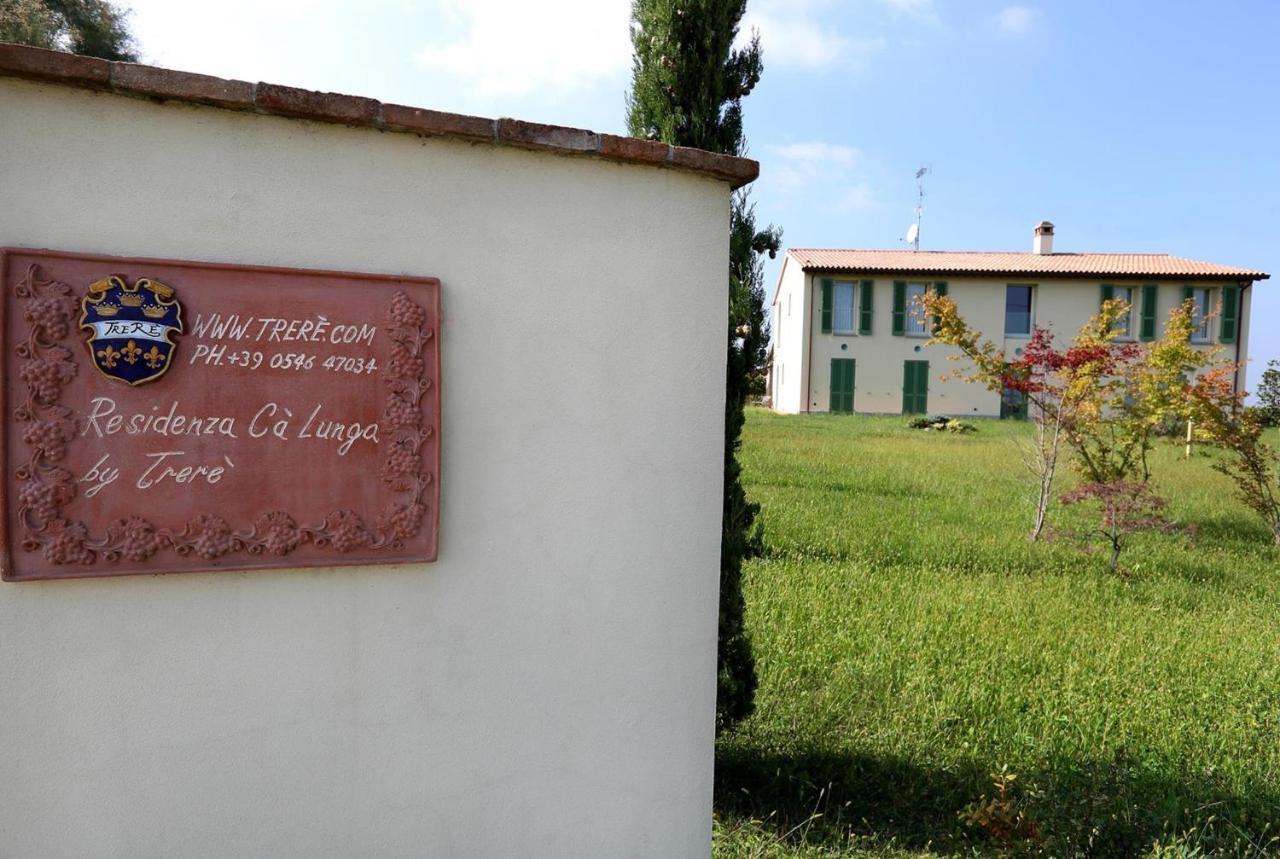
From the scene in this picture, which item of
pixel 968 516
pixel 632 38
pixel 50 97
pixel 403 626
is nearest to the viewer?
pixel 50 97

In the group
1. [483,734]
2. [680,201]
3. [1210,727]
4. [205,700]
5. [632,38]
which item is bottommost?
[1210,727]

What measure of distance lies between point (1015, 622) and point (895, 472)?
6660 mm

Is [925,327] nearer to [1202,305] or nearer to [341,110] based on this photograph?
[1202,305]

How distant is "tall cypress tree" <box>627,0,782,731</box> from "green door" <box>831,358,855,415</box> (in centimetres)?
2209

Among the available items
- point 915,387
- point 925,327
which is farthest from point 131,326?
point 915,387

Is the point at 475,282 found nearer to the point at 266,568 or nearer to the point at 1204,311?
the point at 266,568

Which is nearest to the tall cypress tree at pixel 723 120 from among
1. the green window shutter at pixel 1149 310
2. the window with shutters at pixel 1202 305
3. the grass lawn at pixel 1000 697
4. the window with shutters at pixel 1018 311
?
the grass lawn at pixel 1000 697

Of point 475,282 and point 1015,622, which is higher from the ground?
point 475,282

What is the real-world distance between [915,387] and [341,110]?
2455 cm

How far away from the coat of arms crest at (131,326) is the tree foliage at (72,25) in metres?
12.0

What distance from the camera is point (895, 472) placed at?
1191 cm

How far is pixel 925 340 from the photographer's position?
2478 centimetres

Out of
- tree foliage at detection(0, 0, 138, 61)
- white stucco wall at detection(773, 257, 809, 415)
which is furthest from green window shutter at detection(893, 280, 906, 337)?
tree foliage at detection(0, 0, 138, 61)

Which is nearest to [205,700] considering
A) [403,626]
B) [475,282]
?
[403,626]
